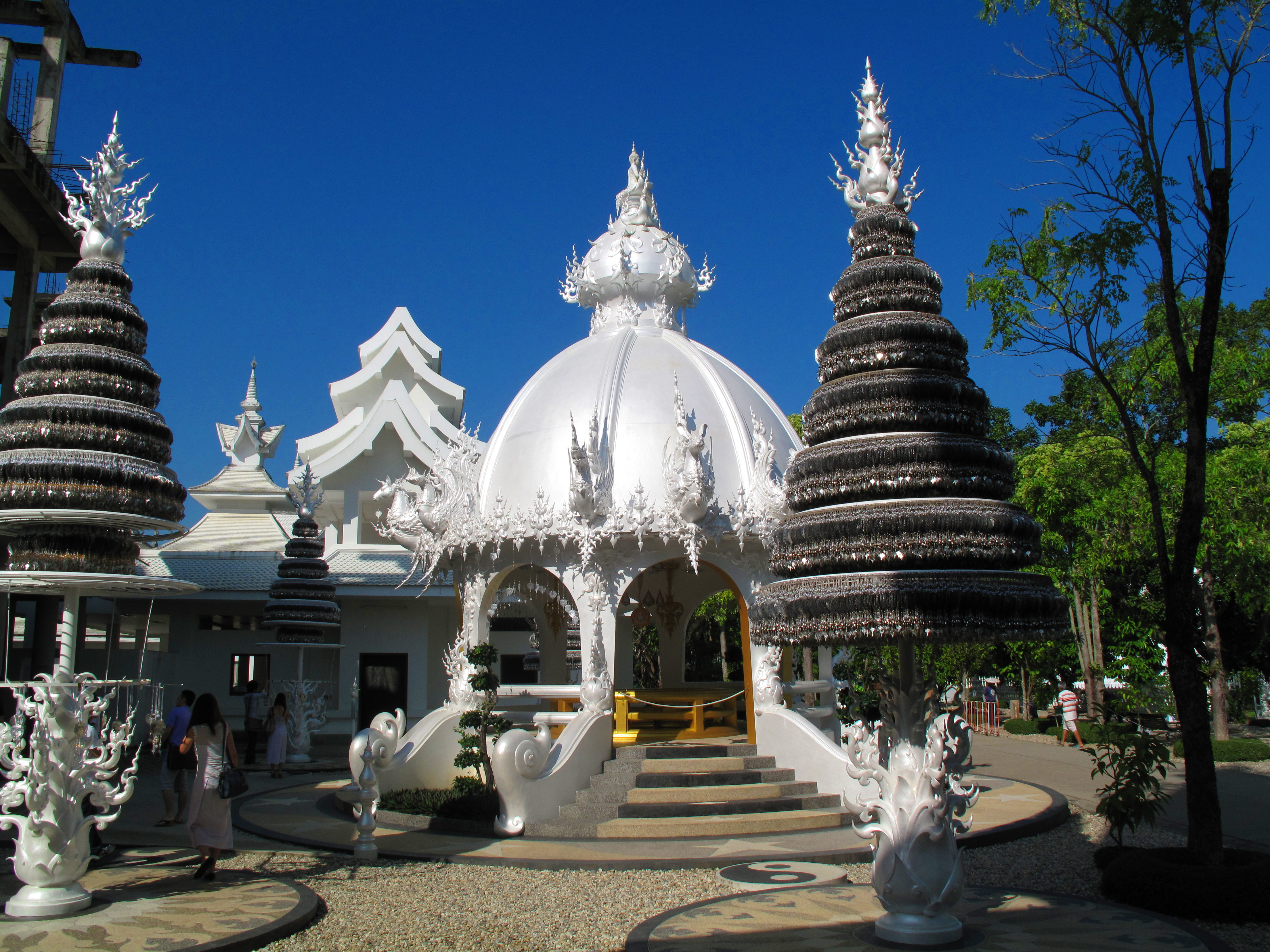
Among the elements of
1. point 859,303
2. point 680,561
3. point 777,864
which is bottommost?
point 777,864

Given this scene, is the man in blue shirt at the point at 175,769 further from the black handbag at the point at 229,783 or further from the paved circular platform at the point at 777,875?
the paved circular platform at the point at 777,875

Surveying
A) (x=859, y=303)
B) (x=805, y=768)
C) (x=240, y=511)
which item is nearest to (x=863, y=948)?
(x=859, y=303)

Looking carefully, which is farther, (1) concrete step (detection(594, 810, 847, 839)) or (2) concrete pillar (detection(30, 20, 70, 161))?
(2) concrete pillar (detection(30, 20, 70, 161))

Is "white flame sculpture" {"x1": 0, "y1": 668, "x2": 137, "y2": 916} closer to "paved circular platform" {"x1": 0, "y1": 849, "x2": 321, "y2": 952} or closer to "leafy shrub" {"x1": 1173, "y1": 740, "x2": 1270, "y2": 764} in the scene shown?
"paved circular platform" {"x1": 0, "y1": 849, "x2": 321, "y2": 952}

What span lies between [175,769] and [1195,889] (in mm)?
11554

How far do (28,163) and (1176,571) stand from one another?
1979cm

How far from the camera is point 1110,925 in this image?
6980mm

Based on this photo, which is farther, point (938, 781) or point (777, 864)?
point (777, 864)

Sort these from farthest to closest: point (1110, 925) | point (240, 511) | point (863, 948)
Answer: point (240, 511) < point (1110, 925) < point (863, 948)

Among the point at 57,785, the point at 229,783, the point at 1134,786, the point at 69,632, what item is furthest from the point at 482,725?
the point at 1134,786

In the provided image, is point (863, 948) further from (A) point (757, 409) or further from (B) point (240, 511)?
(B) point (240, 511)

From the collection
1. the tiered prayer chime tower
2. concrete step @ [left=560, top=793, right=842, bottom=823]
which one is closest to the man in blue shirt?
concrete step @ [left=560, top=793, right=842, bottom=823]

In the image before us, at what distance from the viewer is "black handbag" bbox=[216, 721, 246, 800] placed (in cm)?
836

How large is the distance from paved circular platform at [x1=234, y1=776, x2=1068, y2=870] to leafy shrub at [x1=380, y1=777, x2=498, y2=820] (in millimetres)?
326
